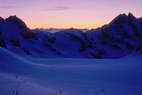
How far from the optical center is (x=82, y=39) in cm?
17212

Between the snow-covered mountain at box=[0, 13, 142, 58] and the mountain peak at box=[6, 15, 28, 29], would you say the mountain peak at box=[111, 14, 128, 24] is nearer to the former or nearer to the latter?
the snow-covered mountain at box=[0, 13, 142, 58]

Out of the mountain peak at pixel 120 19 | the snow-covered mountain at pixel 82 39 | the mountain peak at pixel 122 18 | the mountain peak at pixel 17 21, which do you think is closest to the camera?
the snow-covered mountain at pixel 82 39

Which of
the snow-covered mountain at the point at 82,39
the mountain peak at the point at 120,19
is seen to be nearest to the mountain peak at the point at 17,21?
the snow-covered mountain at the point at 82,39

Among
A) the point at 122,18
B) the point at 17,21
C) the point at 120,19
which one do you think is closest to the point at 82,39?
the point at 120,19

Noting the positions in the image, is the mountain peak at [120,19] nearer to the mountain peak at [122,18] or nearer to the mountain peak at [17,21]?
the mountain peak at [122,18]

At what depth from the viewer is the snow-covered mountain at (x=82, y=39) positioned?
139 metres

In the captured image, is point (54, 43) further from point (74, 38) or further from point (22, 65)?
point (22, 65)

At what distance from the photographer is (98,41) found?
568ft

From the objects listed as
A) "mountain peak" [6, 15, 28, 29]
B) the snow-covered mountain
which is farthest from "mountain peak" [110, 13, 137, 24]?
"mountain peak" [6, 15, 28, 29]

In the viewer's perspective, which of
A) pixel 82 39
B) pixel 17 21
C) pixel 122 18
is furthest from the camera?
pixel 122 18

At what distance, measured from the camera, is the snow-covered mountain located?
455 feet

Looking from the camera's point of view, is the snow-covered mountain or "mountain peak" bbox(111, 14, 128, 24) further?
"mountain peak" bbox(111, 14, 128, 24)

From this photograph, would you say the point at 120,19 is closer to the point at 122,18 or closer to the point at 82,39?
the point at 122,18

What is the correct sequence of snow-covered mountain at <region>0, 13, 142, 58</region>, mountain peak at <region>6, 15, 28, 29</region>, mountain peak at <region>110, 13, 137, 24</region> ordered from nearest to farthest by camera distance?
snow-covered mountain at <region>0, 13, 142, 58</region>, mountain peak at <region>6, 15, 28, 29</region>, mountain peak at <region>110, 13, 137, 24</region>
